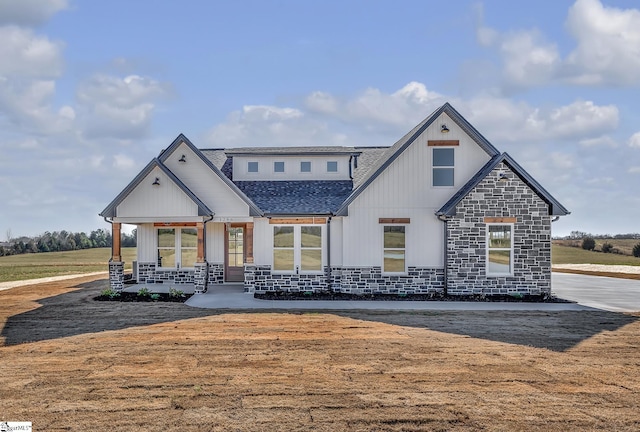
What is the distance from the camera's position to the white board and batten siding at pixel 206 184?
673 inches

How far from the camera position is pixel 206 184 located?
17.4m

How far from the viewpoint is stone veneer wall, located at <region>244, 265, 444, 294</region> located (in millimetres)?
16469

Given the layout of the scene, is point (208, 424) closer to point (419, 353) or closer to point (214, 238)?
point (419, 353)

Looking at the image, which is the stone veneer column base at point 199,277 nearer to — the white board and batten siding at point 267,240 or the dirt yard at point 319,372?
the white board and batten siding at point 267,240

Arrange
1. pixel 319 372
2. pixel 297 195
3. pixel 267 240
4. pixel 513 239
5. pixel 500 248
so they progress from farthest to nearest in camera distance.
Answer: pixel 297 195
pixel 267 240
pixel 500 248
pixel 513 239
pixel 319 372

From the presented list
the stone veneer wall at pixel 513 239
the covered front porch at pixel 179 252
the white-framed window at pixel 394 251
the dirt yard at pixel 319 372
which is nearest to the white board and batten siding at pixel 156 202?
the covered front porch at pixel 179 252

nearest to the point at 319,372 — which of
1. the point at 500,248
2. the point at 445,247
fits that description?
the point at 445,247

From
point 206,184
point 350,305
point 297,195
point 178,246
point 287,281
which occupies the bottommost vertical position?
point 350,305

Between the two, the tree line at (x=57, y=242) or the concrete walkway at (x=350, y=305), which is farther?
the tree line at (x=57, y=242)

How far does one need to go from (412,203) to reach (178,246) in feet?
33.8

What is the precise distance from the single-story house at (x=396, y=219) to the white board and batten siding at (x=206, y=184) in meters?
0.04

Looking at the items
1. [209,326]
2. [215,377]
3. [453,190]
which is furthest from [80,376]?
[453,190]

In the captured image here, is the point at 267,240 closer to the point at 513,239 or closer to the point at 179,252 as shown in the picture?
the point at 179,252

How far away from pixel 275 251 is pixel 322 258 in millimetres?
1938
